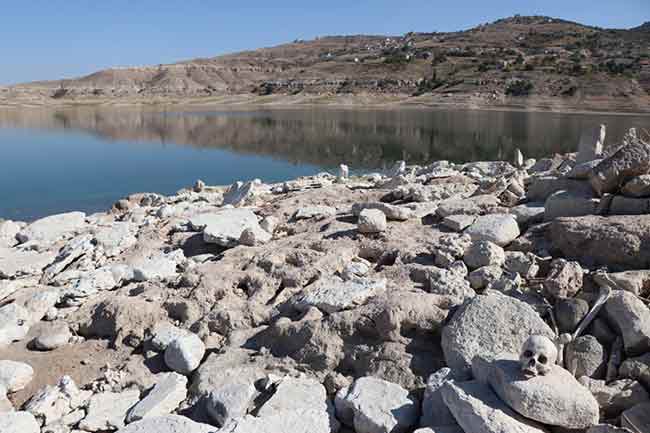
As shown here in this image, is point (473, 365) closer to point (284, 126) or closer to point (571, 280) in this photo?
point (571, 280)

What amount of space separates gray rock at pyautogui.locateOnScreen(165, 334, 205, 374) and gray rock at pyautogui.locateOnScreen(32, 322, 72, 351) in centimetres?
155

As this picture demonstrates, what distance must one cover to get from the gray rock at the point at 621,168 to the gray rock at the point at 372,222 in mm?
2631

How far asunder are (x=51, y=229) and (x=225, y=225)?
4932mm

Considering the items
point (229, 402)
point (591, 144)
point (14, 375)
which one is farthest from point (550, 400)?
point (591, 144)

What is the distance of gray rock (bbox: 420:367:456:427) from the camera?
13.5 ft

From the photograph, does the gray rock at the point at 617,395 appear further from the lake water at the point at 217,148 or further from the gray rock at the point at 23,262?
the lake water at the point at 217,148

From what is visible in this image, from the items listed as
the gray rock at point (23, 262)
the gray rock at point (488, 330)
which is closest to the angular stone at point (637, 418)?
the gray rock at point (488, 330)

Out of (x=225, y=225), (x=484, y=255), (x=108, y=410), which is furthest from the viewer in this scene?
(x=225, y=225)

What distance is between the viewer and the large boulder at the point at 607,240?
535 cm

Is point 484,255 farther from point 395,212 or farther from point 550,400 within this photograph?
point 550,400

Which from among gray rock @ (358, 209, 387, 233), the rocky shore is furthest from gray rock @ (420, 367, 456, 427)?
gray rock @ (358, 209, 387, 233)

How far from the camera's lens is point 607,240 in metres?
5.53

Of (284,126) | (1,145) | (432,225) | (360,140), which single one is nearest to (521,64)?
(284,126)

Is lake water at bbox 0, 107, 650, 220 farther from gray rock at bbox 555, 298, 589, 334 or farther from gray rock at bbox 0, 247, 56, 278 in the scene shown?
gray rock at bbox 555, 298, 589, 334
